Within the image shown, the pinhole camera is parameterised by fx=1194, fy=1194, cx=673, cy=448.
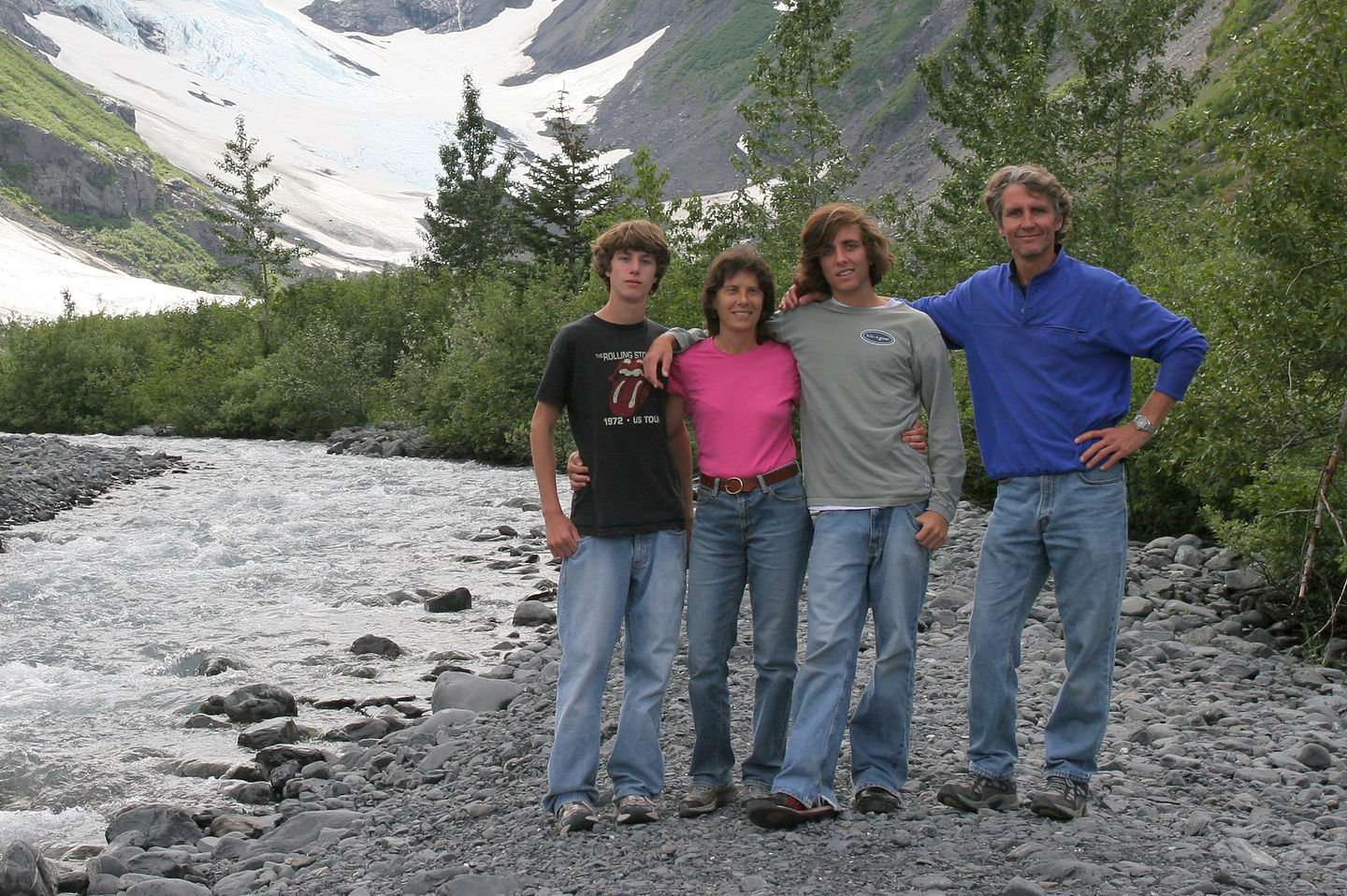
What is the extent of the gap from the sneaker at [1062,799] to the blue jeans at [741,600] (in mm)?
1042

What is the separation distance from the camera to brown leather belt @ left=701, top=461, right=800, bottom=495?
471cm

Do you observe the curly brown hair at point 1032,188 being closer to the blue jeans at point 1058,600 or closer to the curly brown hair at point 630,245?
the blue jeans at point 1058,600

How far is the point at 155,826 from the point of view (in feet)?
20.7


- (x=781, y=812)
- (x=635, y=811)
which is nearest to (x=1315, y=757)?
(x=781, y=812)

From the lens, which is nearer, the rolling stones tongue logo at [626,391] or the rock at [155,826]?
the rolling stones tongue logo at [626,391]

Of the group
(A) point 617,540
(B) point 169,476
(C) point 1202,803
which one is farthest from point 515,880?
(B) point 169,476

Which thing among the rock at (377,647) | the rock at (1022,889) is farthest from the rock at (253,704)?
the rock at (1022,889)

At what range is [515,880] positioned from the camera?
4.50 meters

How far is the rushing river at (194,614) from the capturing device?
26.2 ft

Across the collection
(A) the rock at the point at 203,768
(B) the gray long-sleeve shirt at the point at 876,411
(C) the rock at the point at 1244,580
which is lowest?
(A) the rock at the point at 203,768

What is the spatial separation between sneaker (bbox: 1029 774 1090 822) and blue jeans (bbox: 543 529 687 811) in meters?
1.53

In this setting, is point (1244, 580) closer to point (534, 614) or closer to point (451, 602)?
point (534, 614)

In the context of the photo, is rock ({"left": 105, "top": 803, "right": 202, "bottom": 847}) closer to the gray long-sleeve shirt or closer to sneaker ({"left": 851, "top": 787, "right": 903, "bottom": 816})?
sneaker ({"left": 851, "top": 787, "right": 903, "bottom": 816})

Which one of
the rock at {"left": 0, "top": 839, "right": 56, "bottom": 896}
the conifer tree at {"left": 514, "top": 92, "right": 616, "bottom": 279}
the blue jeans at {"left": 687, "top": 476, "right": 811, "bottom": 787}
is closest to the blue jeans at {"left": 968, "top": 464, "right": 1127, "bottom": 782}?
the blue jeans at {"left": 687, "top": 476, "right": 811, "bottom": 787}
